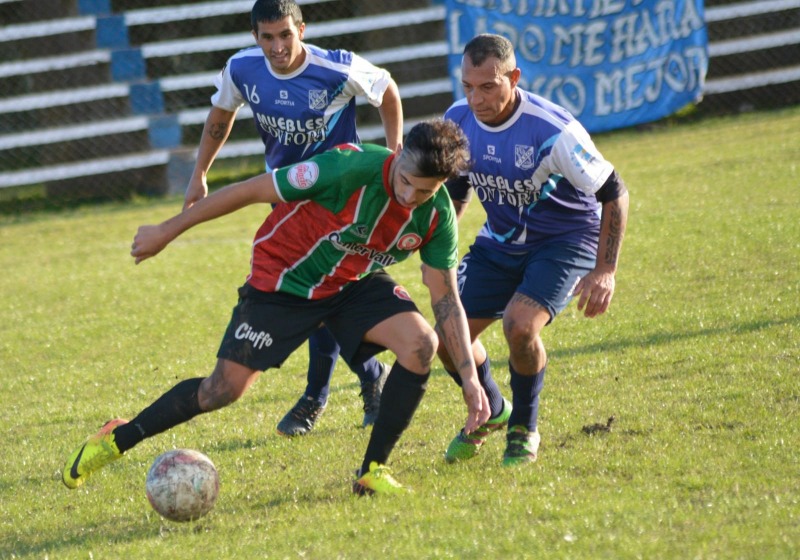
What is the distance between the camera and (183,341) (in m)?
7.91

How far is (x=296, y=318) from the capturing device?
4.67 m

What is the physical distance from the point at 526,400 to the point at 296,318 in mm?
1152

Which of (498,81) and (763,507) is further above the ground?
(498,81)

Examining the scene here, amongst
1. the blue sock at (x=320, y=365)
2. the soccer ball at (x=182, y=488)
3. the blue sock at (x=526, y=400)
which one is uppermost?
the soccer ball at (x=182, y=488)

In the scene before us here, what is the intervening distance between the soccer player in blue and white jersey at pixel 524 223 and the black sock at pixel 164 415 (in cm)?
119

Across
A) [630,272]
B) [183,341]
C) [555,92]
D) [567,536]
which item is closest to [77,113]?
[555,92]

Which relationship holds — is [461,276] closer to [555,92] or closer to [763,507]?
[763,507]

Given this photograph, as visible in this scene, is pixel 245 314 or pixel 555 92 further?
pixel 555 92

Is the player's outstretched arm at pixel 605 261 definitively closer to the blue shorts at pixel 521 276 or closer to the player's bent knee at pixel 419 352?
the blue shorts at pixel 521 276

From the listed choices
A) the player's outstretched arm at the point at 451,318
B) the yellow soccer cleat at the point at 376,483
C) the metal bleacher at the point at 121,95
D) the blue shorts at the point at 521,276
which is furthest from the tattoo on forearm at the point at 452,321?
the metal bleacher at the point at 121,95

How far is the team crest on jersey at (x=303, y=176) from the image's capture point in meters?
4.36

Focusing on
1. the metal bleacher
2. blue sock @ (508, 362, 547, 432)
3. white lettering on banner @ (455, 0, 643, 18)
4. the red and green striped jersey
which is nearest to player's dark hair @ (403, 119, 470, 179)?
the red and green striped jersey

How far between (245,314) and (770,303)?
12.8 ft

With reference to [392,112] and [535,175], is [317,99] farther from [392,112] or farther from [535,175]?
[535,175]
